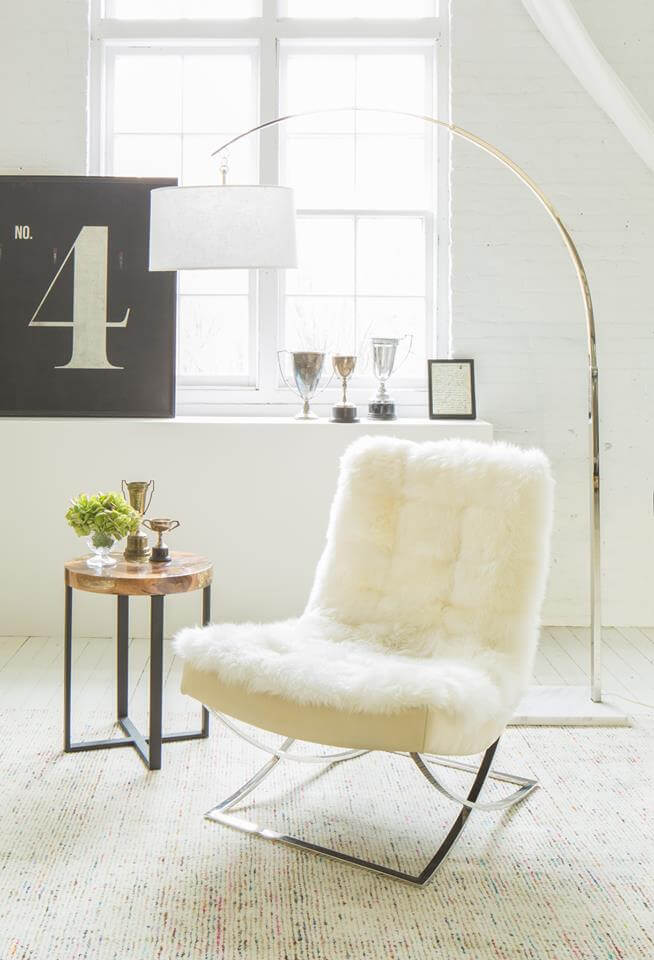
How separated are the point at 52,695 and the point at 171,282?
5.74 ft

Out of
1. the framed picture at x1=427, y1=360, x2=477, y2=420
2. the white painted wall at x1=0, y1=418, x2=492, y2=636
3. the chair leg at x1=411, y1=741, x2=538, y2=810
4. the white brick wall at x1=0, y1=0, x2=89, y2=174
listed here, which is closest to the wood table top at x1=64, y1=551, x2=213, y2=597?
the chair leg at x1=411, y1=741, x2=538, y2=810

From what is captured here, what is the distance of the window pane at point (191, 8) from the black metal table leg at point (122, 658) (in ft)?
9.13

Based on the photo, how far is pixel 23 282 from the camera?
4.26 meters

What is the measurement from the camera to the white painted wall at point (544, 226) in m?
4.29

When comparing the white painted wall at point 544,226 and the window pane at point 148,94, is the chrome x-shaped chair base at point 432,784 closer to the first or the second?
the white painted wall at point 544,226

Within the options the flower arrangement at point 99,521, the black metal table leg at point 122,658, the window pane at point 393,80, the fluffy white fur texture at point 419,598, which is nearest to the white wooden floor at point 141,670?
the black metal table leg at point 122,658

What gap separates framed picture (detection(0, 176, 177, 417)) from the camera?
425 cm

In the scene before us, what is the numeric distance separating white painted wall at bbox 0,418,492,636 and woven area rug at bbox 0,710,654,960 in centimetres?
120

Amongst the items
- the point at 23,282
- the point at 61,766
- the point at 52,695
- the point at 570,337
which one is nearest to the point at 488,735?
the point at 61,766

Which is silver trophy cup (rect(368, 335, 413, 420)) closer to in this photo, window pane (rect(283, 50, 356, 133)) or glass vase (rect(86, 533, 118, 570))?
window pane (rect(283, 50, 356, 133))

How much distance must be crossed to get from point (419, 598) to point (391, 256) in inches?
89.9

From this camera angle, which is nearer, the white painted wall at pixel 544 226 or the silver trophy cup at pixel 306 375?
the silver trophy cup at pixel 306 375

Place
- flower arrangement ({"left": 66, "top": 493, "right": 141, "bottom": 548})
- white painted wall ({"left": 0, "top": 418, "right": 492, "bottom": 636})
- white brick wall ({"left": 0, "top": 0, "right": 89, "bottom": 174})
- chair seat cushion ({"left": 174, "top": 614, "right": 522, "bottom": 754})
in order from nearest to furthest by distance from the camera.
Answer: chair seat cushion ({"left": 174, "top": 614, "right": 522, "bottom": 754}) → flower arrangement ({"left": 66, "top": 493, "right": 141, "bottom": 548}) → white painted wall ({"left": 0, "top": 418, "right": 492, "bottom": 636}) → white brick wall ({"left": 0, "top": 0, "right": 89, "bottom": 174})

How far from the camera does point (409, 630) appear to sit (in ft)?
8.70
